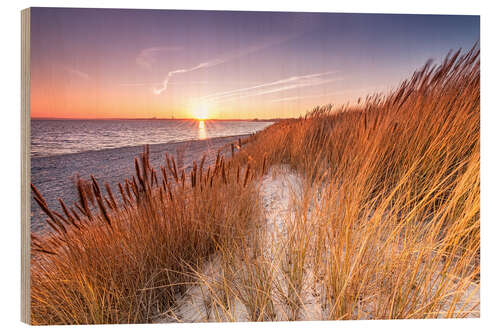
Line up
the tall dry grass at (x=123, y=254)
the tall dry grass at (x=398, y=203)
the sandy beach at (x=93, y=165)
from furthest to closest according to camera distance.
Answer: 1. the sandy beach at (x=93, y=165)
2. the tall dry grass at (x=123, y=254)
3. the tall dry grass at (x=398, y=203)

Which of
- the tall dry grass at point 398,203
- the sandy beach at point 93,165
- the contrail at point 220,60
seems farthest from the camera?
the contrail at point 220,60

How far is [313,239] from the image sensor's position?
1.44 metres

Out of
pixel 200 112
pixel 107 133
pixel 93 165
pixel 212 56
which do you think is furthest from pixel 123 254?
pixel 212 56

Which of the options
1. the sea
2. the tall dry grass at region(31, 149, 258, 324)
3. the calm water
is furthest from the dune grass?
the calm water

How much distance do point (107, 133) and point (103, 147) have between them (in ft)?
0.30

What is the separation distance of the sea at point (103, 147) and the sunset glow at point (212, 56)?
72mm

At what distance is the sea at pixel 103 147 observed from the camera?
149 cm

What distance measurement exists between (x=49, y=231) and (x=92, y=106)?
0.71m

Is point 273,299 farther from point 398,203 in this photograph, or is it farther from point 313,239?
point 398,203

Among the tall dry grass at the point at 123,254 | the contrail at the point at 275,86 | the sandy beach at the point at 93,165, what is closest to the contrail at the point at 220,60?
the contrail at the point at 275,86

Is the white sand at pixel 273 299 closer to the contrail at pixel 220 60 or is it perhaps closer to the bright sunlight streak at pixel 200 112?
the bright sunlight streak at pixel 200 112

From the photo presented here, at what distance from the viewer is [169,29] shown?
5.28 ft

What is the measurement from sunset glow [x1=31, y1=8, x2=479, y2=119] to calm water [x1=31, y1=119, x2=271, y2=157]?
6cm
